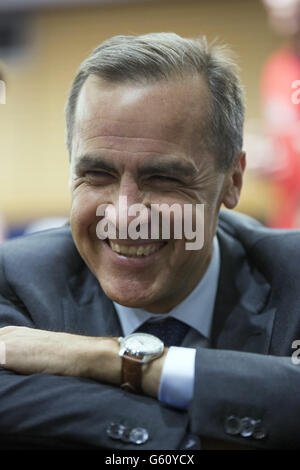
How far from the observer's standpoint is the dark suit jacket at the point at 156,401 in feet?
3.31

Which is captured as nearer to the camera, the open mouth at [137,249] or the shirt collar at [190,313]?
the open mouth at [137,249]

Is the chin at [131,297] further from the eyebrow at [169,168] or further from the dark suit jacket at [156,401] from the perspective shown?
the eyebrow at [169,168]

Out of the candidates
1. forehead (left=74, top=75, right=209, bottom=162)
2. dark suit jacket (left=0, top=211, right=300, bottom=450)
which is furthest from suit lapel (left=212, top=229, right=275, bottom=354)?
forehead (left=74, top=75, right=209, bottom=162)

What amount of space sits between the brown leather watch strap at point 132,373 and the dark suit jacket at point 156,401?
0.10 feet

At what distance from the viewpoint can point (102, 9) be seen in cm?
627

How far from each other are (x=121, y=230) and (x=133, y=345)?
0.86 feet

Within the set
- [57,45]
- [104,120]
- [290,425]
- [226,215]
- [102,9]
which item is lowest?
[290,425]

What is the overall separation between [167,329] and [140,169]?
1.43 feet

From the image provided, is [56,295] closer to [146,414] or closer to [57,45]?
[146,414]

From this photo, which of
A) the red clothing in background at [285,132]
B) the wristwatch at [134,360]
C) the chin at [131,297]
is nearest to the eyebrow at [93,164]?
the chin at [131,297]

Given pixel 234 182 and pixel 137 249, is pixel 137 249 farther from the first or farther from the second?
pixel 234 182

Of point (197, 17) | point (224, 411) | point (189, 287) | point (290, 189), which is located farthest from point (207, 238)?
point (197, 17)

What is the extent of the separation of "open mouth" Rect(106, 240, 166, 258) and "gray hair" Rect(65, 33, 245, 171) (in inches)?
10.1

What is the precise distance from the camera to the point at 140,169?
1195mm
